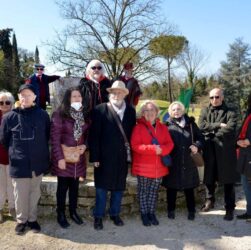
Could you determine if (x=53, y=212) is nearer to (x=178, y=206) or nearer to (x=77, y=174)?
(x=77, y=174)

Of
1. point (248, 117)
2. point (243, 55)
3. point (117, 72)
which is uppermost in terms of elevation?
point (243, 55)

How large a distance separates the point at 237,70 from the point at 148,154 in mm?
32809

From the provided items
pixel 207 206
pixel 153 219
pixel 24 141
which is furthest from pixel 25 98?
pixel 207 206

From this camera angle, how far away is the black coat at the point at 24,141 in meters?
3.97

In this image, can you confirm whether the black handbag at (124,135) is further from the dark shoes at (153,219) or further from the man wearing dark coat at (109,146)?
the dark shoes at (153,219)

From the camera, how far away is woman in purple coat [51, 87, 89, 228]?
416 cm

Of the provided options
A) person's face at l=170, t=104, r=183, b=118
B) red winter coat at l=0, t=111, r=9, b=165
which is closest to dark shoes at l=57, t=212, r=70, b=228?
red winter coat at l=0, t=111, r=9, b=165

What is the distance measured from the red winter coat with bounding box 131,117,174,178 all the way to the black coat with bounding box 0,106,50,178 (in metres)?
1.17

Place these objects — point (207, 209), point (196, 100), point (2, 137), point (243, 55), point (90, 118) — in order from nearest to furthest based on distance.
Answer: point (2, 137) < point (90, 118) < point (207, 209) < point (243, 55) < point (196, 100)

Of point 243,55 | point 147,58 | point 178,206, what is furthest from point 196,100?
point 178,206

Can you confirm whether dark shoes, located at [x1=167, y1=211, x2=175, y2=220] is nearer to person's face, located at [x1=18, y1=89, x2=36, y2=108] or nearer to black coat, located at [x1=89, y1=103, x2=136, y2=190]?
black coat, located at [x1=89, y1=103, x2=136, y2=190]

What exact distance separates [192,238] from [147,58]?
10505 mm

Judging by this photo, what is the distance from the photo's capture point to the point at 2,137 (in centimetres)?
405

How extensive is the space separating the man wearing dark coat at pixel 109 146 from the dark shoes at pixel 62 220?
38 cm
